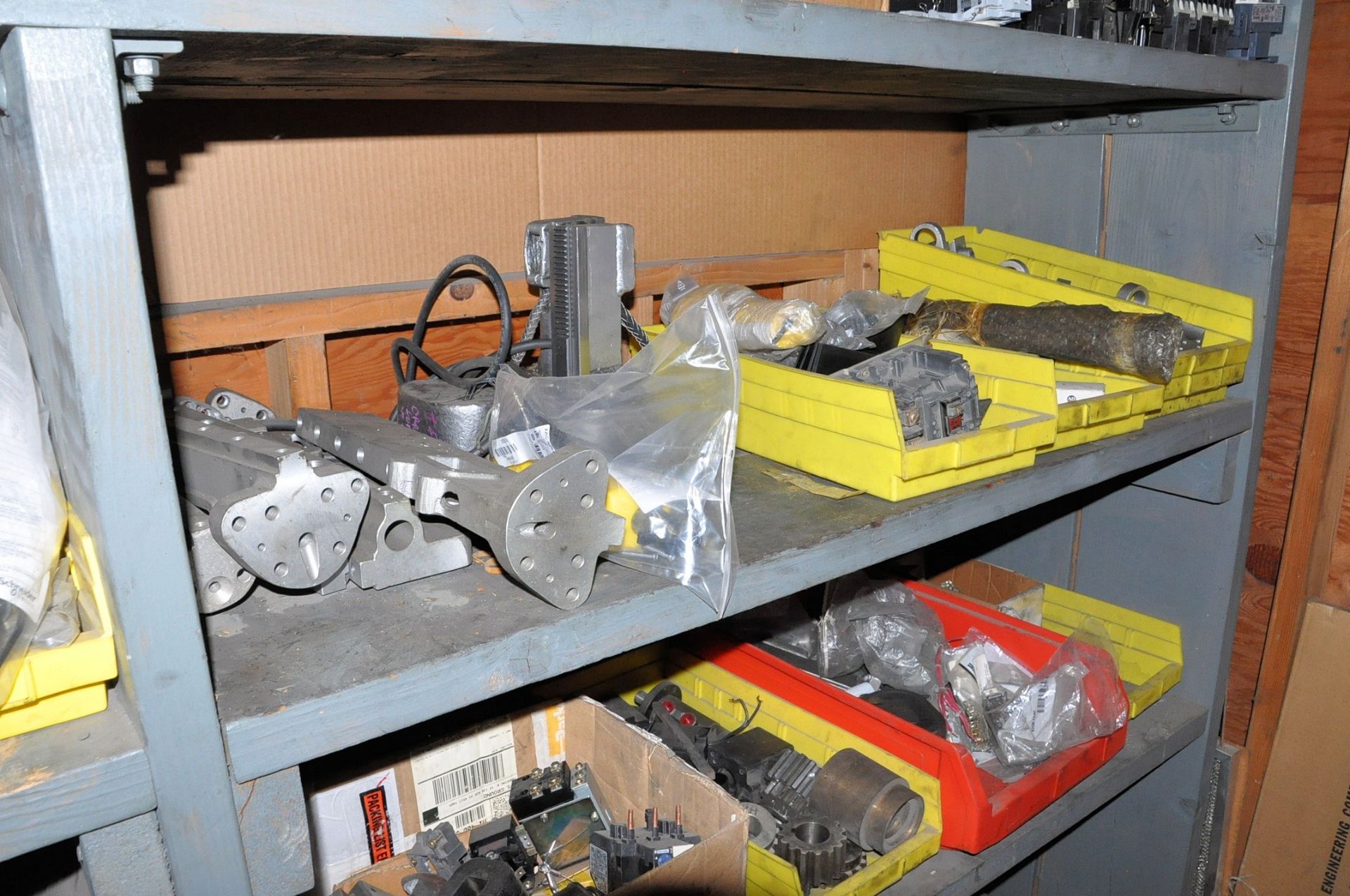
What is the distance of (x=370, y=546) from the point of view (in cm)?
61

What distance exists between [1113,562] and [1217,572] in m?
0.17

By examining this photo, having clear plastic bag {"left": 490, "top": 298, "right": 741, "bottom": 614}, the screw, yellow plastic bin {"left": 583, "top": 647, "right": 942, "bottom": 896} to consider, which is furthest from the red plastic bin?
the screw

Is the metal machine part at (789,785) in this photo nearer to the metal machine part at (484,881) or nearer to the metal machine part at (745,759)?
the metal machine part at (745,759)

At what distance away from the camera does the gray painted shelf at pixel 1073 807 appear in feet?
3.20

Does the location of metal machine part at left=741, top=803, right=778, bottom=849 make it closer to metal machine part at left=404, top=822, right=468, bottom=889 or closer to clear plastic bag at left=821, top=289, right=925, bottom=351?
metal machine part at left=404, top=822, right=468, bottom=889

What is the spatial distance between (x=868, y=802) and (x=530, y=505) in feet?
1.97

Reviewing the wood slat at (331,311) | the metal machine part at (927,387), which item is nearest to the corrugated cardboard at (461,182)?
the wood slat at (331,311)

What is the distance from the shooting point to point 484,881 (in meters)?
0.92

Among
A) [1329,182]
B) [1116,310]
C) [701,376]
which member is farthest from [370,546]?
[1329,182]

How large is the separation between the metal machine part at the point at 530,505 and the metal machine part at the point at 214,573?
111 mm

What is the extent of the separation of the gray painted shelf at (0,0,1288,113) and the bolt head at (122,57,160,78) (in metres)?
0.02

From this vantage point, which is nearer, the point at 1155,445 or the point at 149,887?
the point at 149,887

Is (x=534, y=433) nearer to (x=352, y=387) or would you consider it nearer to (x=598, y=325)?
(x=598, y=325)

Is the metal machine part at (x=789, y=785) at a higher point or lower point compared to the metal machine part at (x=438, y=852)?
higher
